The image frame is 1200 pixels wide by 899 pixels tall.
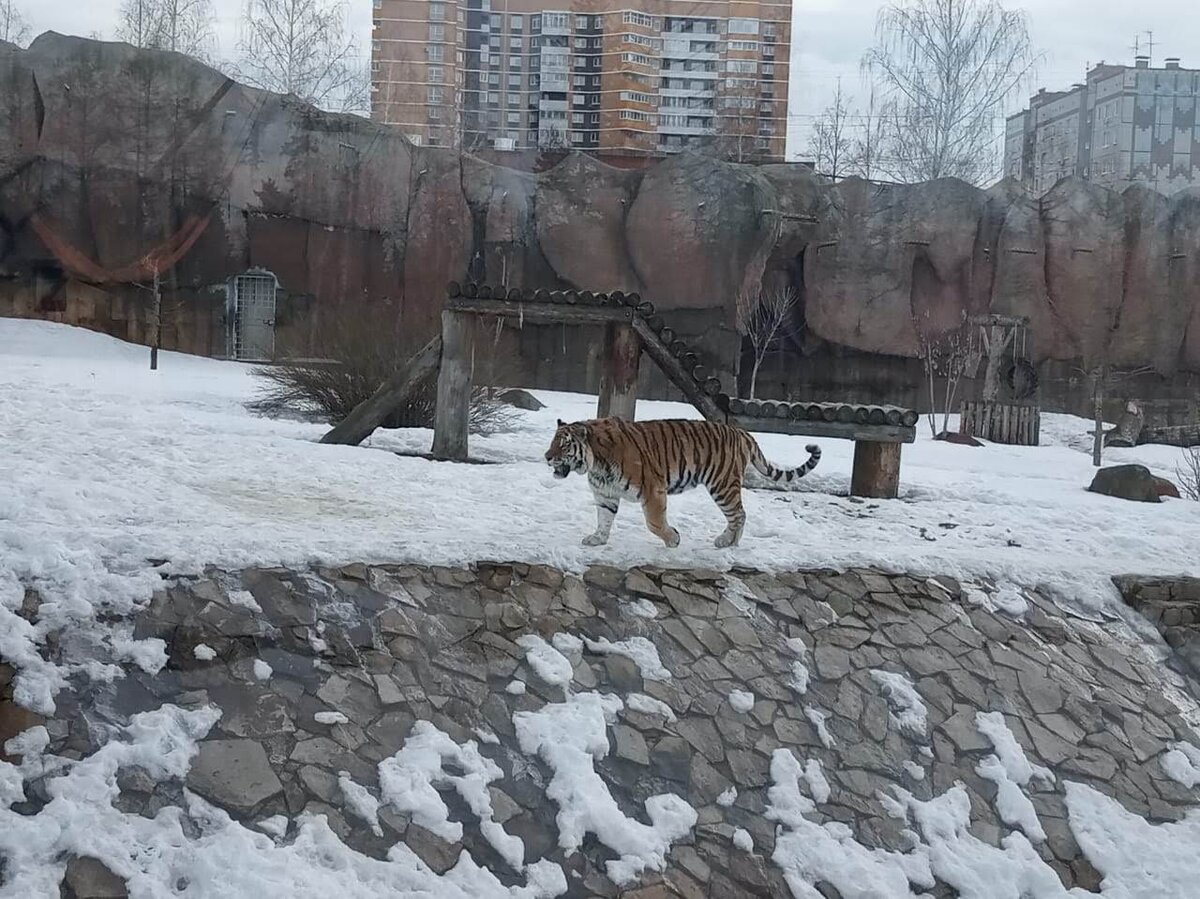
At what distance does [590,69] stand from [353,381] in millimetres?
37791

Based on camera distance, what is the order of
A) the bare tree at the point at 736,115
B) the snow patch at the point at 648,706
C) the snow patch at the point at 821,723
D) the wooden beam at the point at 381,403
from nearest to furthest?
the snow patch at the point at 648,706 < the snow patch at the point at 821,723 < the wooden beam at the point at 381,403 < the bare tree at the point at 736,115

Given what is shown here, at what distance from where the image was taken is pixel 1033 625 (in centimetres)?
592

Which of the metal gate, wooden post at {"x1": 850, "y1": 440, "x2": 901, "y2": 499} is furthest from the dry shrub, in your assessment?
the metal gate

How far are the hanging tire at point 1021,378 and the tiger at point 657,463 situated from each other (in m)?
11.2

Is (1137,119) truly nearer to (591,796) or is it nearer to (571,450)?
(571,450)

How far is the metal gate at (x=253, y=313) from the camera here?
1889cm

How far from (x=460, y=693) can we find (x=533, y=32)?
46.7 metres

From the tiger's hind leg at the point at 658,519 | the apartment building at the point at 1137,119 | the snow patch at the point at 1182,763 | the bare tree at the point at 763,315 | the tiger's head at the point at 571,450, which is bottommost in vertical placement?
the snow patch at the point at 1182,763

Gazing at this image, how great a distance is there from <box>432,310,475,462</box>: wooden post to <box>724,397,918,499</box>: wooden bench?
6.50ft

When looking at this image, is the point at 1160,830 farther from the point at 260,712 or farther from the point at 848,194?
the point at 848,194

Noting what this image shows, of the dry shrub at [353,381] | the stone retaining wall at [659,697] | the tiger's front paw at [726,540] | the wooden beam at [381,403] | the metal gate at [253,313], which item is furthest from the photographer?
the metal gate at [253,313]

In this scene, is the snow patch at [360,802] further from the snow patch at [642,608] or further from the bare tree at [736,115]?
the bare tree at [736,115]

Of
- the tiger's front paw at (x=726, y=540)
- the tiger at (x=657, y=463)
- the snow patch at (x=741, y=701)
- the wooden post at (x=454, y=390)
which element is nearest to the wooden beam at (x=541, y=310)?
the wooden post at (x=454, y=390)

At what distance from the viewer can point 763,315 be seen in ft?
63.8
